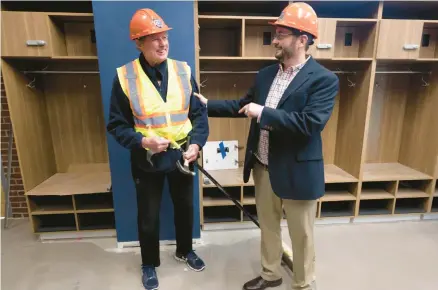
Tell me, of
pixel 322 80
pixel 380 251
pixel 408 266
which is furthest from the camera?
pixel 380 251

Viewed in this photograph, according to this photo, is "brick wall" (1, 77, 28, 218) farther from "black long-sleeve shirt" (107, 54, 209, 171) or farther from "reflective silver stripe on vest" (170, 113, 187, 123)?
"reflective silver stripe on vest" (170, 113, 187, 123)

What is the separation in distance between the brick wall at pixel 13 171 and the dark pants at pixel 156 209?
156 cm

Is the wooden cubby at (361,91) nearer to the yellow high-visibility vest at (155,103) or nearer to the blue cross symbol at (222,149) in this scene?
the blue cross symbol at (222,149)

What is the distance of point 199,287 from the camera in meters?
1.83

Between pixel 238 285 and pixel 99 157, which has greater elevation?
pixel 99 157

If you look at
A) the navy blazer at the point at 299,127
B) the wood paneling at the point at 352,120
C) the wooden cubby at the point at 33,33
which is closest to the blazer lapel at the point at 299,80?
the navy blazer at the point at 299,127

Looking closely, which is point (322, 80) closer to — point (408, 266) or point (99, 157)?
point (408, 266)

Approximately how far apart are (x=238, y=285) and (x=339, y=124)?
1.81 metres

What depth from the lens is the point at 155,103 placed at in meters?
1.55

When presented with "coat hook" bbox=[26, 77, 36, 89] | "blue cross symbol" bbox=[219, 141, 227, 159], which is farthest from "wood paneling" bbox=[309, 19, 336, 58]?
"coat hook" bbox=[26, 77, 36, 89]

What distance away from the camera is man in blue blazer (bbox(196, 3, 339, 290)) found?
1.31 metres

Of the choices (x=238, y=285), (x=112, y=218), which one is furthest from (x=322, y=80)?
(x=112, y=218)

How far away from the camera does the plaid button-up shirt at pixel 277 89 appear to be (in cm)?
143

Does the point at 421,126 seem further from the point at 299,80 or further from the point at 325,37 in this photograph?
the point at 299,80
